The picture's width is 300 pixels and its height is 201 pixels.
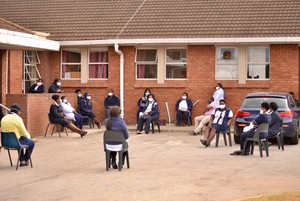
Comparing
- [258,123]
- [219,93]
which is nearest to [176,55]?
[219,93]

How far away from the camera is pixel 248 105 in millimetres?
21266

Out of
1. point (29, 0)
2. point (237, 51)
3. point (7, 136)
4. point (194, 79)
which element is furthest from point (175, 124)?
point (7, 136)

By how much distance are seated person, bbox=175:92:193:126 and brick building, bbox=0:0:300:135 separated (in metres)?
0.69

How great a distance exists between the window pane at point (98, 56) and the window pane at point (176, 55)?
9.20ft

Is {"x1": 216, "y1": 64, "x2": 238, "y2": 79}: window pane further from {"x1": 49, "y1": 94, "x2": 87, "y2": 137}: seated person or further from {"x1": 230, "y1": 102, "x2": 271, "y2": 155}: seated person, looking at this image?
{"x1": 230, "y1": 102, "x2": 271, "y2": 155}: seated person

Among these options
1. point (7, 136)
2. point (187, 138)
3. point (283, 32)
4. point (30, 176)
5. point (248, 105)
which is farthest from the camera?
→ point (283, 32)

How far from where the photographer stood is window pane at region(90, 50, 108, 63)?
104 ft

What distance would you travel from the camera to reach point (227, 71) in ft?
98.6

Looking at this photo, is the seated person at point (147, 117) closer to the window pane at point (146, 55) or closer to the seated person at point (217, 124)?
the window pane at point (146, 55)

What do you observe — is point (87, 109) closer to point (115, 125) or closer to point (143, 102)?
point (143, 102)

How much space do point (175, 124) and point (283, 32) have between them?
5.74 meters

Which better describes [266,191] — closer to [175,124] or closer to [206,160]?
[206,160]

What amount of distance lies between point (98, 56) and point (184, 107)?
5.06 meters

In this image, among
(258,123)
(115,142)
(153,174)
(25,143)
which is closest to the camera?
(153,174)
